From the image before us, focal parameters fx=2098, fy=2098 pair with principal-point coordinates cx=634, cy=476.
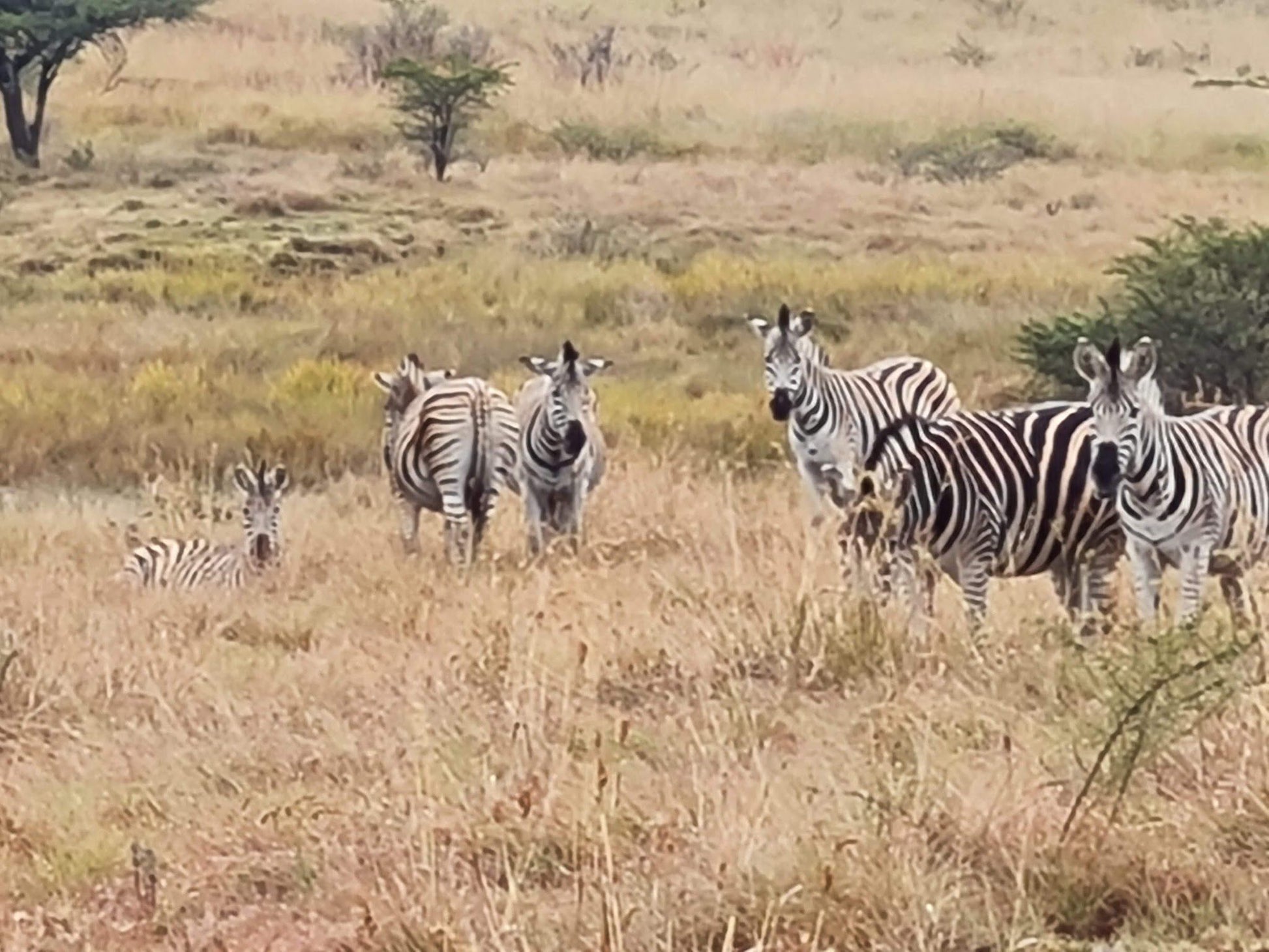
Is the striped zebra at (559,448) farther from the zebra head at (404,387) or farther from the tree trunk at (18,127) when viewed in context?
the tree trunk at (18,127)

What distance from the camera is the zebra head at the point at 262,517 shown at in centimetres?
1033

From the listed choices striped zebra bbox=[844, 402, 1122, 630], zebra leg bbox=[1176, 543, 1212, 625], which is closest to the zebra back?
striped zebra bbox=[844, 402, 1122, 630]

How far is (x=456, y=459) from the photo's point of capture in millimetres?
10641

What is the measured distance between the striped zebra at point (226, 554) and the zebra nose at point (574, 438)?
5.02 feet

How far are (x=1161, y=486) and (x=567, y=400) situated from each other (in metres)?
3.86

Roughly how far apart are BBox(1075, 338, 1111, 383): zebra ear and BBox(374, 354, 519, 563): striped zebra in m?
4.04

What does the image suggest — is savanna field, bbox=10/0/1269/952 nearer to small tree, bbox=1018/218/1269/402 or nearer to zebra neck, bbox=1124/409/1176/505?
zebra neck, bbox=1124/409/1176/505

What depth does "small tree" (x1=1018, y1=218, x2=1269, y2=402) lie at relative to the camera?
14156mm

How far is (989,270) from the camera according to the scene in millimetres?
20281

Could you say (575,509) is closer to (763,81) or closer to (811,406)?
(811,406)

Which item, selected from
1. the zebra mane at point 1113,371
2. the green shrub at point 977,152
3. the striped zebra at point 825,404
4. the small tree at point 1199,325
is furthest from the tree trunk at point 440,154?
the zebra mane at point 1113,371

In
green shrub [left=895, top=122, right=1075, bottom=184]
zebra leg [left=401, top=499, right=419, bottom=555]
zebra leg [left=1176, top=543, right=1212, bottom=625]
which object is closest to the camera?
zebra leg [left=1176, top=543, right=1212, bottom=625]

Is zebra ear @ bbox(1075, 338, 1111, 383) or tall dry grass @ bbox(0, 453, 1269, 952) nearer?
tall dry grass @ bbox(0, 453, 1269, 952)

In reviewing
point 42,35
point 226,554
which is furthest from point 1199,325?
point 42,35
